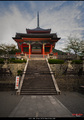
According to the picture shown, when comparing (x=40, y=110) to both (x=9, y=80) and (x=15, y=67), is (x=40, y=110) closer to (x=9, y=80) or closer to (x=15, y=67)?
(x=9, y=80)

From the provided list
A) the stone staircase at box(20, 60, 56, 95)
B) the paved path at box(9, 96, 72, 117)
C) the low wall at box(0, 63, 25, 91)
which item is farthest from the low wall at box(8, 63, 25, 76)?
the paved path at box(9, 96, 72, 117)

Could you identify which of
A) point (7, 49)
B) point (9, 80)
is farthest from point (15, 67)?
point (7, 49)

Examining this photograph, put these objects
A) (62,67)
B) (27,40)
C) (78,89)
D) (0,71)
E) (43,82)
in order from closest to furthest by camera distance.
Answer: (78,89)
(43,82)
(0,71)
(62,67)
(27,40)

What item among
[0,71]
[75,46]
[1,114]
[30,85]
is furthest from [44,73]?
[75,46]

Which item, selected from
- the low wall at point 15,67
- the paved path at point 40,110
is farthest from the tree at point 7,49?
the paved path at point 40,110

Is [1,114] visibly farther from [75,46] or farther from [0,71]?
[75,46]

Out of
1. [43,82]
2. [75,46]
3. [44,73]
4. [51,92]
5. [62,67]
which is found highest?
[75,46]

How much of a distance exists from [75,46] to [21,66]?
18440mm

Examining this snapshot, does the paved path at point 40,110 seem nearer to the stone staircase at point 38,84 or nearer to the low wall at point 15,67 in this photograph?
the stone staircase at point 38,84

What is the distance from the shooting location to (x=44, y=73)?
10656 millimetres

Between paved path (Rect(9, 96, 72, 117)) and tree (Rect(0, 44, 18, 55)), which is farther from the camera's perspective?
tree (Rect(0, 44, 18, 55))

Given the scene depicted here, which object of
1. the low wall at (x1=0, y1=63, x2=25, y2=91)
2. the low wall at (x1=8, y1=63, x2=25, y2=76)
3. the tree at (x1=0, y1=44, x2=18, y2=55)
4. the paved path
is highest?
the tree at (x1=0, y1=44, x2=18, y2=55)

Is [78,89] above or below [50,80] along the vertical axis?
below

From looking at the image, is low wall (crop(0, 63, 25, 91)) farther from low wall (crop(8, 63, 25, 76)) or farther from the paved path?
the paved path
